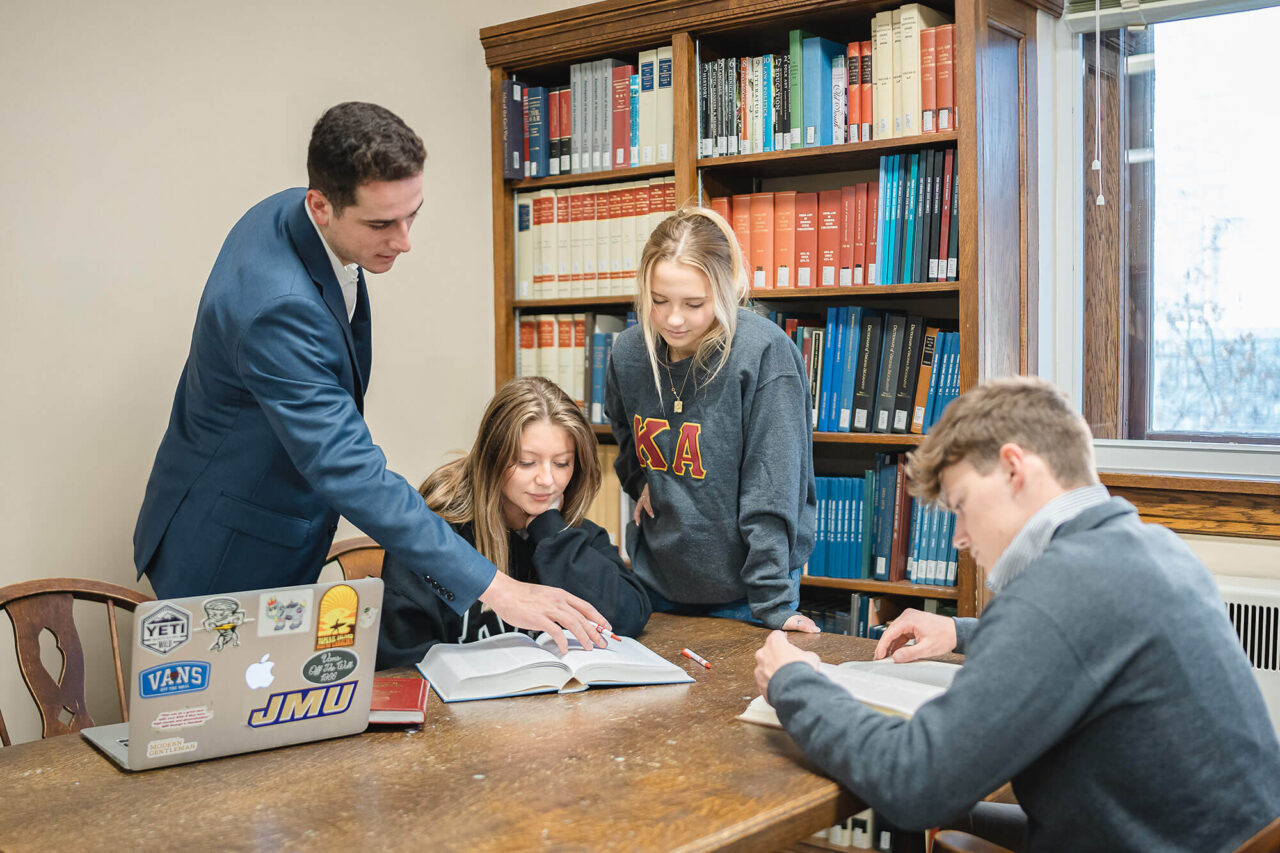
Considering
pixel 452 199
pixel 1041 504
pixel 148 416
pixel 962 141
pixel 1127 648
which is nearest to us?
pixel 1127 648

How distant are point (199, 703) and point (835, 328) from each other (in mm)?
1861

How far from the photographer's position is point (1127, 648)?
97 cm

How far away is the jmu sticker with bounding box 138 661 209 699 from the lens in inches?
45.2

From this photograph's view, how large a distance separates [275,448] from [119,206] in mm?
857

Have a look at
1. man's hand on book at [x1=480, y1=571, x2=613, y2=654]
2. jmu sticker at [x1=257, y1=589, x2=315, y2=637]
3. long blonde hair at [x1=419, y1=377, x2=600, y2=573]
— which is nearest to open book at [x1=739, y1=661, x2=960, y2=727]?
man's hand on book at [x1=480, y1=571, x2=613, y2=654]

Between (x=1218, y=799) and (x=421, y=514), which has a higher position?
(x=421, y=514)

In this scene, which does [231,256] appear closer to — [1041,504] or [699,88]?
[1041,504]

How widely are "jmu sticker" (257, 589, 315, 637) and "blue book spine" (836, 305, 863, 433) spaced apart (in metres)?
1.70

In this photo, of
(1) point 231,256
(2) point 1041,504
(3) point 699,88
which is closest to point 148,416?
(1) point 231,256

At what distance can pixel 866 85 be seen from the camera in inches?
101

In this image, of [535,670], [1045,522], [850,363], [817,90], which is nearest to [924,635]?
[1045,522]

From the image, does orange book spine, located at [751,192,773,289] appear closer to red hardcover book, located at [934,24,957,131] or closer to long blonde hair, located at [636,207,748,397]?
red hardcover book, located at [934,24,957,131]

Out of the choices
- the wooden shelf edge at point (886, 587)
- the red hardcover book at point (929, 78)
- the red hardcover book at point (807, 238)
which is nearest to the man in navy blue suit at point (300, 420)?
the wooden shelf edge at point (886, 587)

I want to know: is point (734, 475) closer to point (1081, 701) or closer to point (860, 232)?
point (860, 232)
